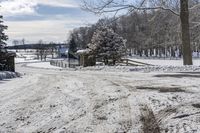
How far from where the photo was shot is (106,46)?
41438 mm

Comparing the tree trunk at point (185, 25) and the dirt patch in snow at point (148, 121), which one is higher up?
the tree trunk at point (185, 25)

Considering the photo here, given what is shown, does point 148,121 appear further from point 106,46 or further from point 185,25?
point 106,46

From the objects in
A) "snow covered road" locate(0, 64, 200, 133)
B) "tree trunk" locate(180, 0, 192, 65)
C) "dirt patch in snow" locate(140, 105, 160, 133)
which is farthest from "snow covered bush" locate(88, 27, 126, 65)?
"dirt patch in snow" locate(140, 105, 160, 133)

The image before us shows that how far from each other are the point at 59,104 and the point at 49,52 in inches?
6547

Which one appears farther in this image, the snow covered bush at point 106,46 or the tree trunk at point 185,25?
the snow covered bush at point 106,46

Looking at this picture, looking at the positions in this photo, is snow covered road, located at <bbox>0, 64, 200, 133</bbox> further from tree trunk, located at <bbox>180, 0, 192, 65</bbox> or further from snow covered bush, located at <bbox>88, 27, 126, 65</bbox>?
snow covered bush, located at <bbox>88, 27, 126, 65</bbox>

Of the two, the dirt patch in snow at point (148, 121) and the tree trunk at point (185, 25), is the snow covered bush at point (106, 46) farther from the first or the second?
the dirt patch in snow at point (148, 121)

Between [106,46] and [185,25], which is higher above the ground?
[185,25]

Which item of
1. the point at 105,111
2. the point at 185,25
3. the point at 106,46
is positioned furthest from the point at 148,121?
the point at 106,46

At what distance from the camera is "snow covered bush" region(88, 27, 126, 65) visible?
4097 centimetres

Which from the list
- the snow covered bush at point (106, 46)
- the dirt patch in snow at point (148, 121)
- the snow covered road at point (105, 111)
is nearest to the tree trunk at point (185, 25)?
the snow covered bush at point (106, 46)

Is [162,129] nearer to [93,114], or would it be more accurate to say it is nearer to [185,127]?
[185,127]

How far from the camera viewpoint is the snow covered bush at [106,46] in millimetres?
40969

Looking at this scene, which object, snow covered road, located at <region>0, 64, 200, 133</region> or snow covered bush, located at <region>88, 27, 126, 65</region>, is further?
snow covered bush, located at <region>88, 27, 126, 65</region>
